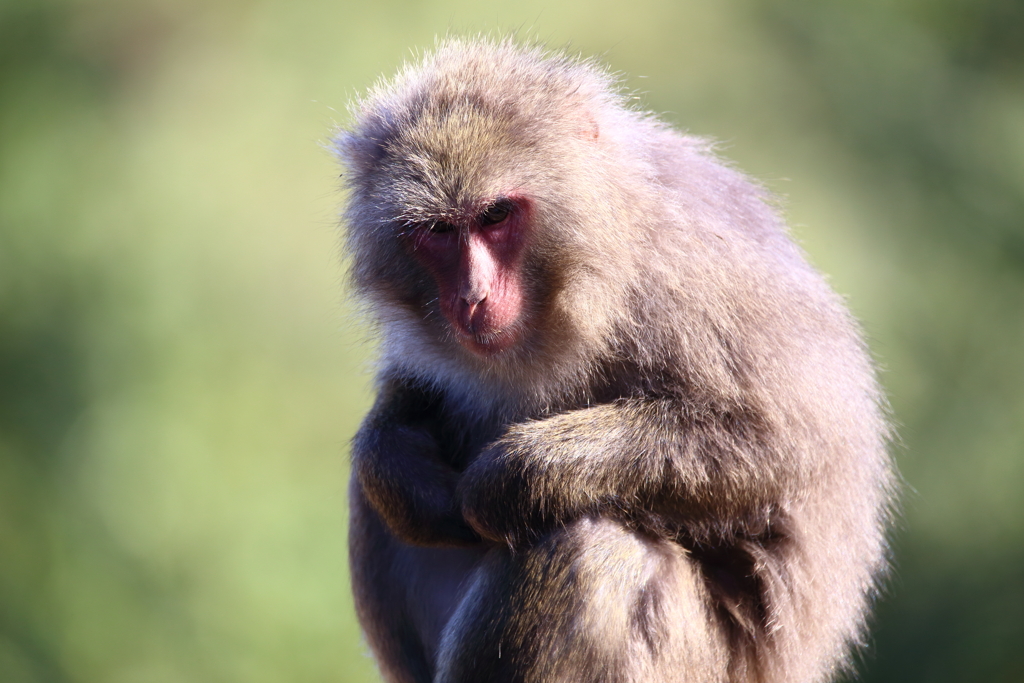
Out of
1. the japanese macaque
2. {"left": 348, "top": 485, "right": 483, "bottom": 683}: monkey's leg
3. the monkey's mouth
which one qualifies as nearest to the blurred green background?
{"left": 348, "top": 485, "right": 483, "bottom": 683}: monkey's leg

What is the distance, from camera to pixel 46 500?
7434 millimetres

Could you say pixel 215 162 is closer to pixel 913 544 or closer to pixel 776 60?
pixel 776 60

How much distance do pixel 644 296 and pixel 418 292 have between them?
0.79 m

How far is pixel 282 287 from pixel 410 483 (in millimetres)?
4408

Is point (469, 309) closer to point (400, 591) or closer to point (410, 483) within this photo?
point (410, 483)

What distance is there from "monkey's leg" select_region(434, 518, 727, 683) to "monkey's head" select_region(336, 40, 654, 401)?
25.9 inches

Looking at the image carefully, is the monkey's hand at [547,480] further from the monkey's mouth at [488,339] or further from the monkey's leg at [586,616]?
the monkey's mouth at [488,339]

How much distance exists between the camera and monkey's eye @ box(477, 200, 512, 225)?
10.6 feet

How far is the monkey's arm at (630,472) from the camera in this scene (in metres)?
3.17

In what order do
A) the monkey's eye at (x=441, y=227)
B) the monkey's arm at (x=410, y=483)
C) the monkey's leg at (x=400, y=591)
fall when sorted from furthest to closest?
the monkey's leg at (x=400, y=591), the monkey's arm at (x=410, y=483), the monkey's eye at (x=441, y=227)

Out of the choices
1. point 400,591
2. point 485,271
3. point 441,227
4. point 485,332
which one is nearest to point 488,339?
point 485,332

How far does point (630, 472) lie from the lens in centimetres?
319

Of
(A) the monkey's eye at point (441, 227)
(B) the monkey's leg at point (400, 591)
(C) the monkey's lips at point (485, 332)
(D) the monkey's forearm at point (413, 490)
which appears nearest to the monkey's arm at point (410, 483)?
(D) the monkey's forearm at point (413, 490)

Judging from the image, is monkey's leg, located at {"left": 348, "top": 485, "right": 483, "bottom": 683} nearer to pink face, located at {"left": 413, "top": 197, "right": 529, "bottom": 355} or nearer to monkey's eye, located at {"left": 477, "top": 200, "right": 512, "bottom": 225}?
pink face, located at {"left": 413, "top": 197, "right": 529, "bottom": 355}
